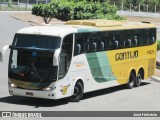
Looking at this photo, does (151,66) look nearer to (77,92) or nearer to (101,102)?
(101,102)

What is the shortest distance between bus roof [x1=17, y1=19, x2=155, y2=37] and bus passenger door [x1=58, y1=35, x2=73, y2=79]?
0.96ft

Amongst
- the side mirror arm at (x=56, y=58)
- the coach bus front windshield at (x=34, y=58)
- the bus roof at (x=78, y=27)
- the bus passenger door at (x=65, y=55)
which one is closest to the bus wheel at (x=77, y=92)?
the bus passenger door at (x=65, y=55)

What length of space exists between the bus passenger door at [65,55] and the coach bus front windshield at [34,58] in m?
0.31

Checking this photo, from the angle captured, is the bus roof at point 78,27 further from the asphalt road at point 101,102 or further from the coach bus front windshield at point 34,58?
the asphalt road at point 101,102

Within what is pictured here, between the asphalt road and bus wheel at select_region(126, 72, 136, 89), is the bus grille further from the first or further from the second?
bus wheel at select_region(126, 72, 136, 89)

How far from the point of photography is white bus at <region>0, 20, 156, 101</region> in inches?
747

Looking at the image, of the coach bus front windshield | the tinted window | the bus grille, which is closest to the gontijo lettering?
the bus grille

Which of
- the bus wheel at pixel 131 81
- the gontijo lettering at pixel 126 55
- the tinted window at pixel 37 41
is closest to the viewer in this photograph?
the tinted window at pixel 37 41

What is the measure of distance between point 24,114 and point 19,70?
9.06 feet

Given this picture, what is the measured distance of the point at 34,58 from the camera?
19.1 m

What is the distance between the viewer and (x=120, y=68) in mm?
24172

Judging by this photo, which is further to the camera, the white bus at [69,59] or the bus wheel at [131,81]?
the bus wheel at [131,81]

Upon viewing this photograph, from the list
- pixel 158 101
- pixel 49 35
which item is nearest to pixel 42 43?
pixel 49 35

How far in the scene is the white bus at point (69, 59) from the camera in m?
19.0
